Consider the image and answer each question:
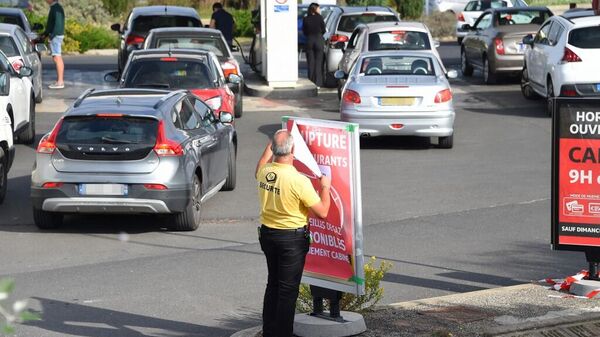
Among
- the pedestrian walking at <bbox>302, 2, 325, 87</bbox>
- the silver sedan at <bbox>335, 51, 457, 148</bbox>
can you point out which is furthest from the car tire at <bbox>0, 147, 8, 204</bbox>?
the pedestrian walking at <bbox>302, 2, 325, 87</bbox>

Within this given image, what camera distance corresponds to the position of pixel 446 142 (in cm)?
1933

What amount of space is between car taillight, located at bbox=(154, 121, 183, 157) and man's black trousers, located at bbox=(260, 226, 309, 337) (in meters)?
5.04

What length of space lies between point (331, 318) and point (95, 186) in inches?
195

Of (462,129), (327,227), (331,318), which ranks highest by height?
(327,227)

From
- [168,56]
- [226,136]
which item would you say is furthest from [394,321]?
[168,56]

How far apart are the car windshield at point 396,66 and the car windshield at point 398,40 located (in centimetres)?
386

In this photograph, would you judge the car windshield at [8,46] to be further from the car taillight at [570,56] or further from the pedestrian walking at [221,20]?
the car taillight at [570,56]

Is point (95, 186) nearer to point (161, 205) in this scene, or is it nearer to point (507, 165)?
point (161, 205)

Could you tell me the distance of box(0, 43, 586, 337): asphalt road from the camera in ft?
33.3

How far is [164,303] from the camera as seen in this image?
1031cm

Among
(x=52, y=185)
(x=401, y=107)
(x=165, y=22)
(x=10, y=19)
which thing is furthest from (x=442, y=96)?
(x=10, y=19)

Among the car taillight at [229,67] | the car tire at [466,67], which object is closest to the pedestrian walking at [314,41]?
the car tire at [466,67]

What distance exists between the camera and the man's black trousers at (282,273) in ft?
26.6

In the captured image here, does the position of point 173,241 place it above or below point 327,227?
below
